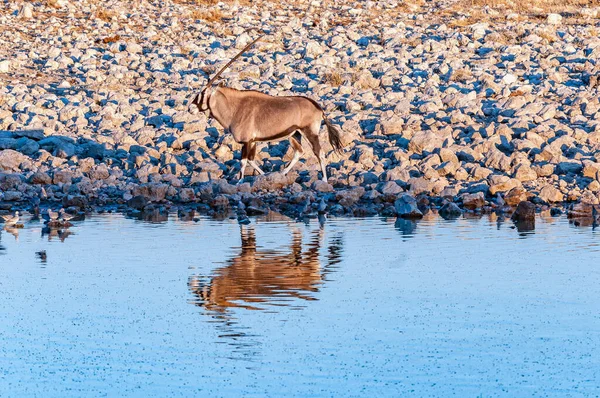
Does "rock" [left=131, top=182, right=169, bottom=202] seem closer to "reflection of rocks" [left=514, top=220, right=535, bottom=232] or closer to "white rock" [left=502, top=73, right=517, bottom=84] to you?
"reflection of rocks" [left=514, top=220, right=535, bottom=232]

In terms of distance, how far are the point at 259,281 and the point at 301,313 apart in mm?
1299

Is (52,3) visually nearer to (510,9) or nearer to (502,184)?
(510,9)

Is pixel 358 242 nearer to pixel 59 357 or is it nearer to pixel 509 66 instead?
pixel 59 357

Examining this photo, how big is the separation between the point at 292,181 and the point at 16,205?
3.54 m

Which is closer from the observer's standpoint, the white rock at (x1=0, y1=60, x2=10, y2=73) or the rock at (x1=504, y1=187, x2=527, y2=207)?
the rock at (x1=504, y1=187, x2=527, y2=207)

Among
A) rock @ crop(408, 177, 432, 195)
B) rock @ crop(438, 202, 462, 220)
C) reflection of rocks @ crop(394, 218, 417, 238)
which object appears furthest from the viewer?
rock @ crop(408, 177, 432, 195)

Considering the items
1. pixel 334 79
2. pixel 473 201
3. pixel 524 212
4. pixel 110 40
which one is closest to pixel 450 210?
pixel 473 201

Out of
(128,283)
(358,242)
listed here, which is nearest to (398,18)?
(358,242)

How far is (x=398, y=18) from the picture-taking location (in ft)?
89.0

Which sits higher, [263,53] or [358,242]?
[263,53]

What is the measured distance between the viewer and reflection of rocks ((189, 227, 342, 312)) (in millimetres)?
8781

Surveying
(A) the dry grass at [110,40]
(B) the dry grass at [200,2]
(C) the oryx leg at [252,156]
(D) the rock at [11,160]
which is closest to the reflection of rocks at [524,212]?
(C) the oryx leg at [252,156]

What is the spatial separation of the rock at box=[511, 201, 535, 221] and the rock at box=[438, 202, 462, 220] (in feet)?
2.27

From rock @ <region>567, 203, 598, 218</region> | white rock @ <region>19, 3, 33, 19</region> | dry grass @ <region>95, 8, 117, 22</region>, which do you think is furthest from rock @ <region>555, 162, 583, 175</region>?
white rock @ <region>19, 3, 33, 19</region>
